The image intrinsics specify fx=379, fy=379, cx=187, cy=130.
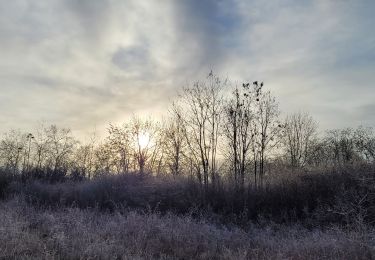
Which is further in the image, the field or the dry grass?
the field

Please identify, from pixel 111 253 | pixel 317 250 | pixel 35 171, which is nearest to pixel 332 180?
pixel 317 250

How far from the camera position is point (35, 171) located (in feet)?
107

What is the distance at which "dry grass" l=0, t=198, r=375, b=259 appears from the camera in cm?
869

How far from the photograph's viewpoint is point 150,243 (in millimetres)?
10562

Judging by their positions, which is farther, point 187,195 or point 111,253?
point 187,195

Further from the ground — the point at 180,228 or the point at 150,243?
the point at 180,228

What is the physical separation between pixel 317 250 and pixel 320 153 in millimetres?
43823

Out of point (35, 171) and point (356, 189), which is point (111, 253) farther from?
point (35, 171)

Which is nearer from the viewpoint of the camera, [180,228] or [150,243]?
[150,243]

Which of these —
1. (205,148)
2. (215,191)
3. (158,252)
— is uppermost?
(205,148)

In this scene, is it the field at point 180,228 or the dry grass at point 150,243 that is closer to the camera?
the dry grass at point 150,243

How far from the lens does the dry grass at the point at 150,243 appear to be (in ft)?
28.5

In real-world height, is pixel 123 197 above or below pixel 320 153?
below

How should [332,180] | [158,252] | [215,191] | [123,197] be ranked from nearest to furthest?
[158,252], [332,180], [215,191], [123,197]
